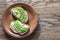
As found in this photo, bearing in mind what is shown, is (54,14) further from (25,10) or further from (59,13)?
(25,10)

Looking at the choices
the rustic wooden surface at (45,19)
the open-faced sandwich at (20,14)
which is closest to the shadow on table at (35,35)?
the rustic wooden surface at (45,19)

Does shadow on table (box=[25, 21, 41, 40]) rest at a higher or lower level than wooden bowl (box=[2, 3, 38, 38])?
lower

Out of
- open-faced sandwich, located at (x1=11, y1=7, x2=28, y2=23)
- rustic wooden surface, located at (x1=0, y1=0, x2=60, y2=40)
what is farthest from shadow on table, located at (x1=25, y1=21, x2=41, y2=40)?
open-faced sandwich, located at (x1=11, y1=7, x2=28, y2=23)

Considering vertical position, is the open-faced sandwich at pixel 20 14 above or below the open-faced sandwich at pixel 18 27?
above

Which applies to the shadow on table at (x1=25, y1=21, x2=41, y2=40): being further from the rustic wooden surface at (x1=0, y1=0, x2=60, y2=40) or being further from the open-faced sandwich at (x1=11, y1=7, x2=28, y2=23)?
the open-faced sandwich at (x1=11, y1=7, x2=28, y2=23)

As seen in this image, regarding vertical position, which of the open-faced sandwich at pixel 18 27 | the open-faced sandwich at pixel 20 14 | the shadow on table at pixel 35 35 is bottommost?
the shadow on table at pixel 35 35

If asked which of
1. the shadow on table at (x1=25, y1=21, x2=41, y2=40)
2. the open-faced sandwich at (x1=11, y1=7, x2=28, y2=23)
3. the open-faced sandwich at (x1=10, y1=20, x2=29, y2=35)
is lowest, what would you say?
the shadow on table at (x1=25, y1=21, x2=41, y2=40)

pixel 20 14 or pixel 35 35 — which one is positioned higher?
pixel 20 14

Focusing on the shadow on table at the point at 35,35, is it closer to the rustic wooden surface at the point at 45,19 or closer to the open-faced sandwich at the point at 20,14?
the rustic wooden surface at the point at 45,19
